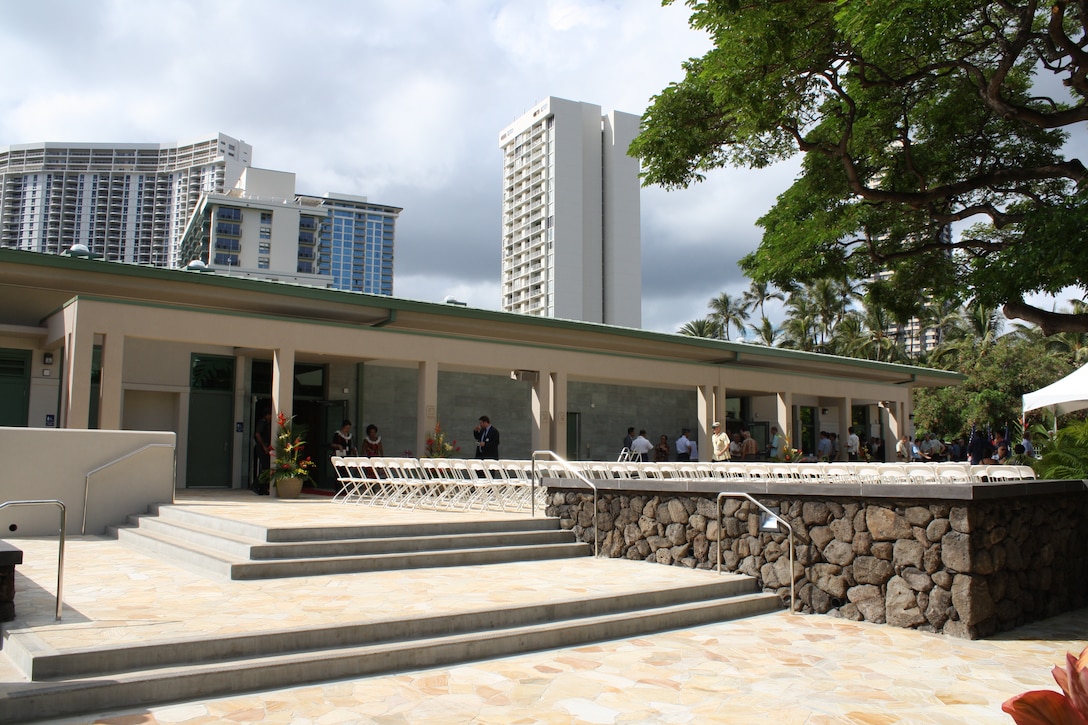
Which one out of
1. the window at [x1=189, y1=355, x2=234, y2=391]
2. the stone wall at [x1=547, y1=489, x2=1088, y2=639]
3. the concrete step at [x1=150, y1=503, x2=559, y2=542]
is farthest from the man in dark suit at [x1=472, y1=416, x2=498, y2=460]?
the stone wall at [x1=547, y1=489, x2=1088, y2=639]

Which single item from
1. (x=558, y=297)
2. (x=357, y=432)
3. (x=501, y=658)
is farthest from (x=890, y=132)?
(x=558, y=297)

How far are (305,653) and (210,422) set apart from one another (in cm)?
1335

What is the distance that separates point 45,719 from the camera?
4430mm

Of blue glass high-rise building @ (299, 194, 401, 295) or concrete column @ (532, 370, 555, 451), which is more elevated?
blue glass high-rise building @ (299, 194, 401, 295)

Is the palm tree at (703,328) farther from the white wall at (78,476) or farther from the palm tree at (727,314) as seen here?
the white wall at (78,476)

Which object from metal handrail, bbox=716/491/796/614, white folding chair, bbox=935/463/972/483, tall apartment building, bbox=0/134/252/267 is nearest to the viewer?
metal handrail, bbox=716/491/796/614

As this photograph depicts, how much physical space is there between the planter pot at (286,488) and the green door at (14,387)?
16.5 ft

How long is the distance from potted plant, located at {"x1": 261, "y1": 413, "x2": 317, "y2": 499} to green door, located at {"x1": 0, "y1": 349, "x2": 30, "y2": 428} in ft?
15.9

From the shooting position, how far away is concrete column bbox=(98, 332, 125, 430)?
13.9 metres

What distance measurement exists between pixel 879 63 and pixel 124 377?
578 inches

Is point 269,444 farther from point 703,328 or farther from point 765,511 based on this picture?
point 703,328

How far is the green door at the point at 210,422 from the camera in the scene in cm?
1742

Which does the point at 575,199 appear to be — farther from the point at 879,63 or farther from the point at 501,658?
the point at 501,658

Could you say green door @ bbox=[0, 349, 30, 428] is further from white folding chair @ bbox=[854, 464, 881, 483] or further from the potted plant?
white folding chair @ bbox=[854, 464, 881, 483]
